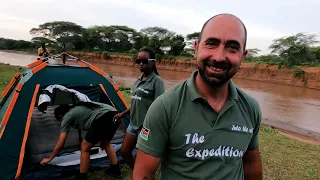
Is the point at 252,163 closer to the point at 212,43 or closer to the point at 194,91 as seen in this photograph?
the point at 194,91

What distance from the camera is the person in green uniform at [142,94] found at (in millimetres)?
2900

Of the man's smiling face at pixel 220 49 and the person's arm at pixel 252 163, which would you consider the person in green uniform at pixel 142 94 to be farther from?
the man's smiling face at pixel 220 49

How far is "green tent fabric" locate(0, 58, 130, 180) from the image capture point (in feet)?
9.64

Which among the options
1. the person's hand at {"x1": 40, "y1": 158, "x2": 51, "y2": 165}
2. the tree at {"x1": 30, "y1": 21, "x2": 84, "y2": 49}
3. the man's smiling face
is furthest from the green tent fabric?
the tree at {"x1": 30, "y1": 21, "x2": 84, "y2": 49}

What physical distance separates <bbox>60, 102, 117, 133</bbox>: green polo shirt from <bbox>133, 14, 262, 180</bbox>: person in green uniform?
6.46 feet

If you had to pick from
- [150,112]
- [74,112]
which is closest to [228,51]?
[150,112]

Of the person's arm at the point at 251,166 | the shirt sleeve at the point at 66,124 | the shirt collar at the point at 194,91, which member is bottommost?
the shirt sleeve at the point at 66,124

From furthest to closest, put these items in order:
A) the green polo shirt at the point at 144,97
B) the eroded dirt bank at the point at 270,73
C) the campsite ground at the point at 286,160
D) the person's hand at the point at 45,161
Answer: the eroded dirt bank at the point at 270,73, the campsite ground at the point at 286,160, the person's hand at the point at 45,161, the green polo shirt at the point at 144,97

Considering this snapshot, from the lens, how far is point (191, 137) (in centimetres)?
108

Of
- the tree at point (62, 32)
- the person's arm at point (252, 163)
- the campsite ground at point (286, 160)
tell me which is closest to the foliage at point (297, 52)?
the campsite ground at point (286, 160)

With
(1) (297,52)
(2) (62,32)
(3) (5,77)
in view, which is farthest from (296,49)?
(2) (62,32)

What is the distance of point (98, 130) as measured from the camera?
9.66ft

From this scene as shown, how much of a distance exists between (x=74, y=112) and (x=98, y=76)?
1025mm

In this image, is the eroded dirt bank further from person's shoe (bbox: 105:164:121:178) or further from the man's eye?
the man's eye
